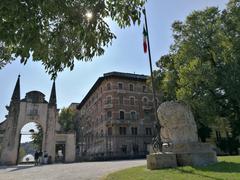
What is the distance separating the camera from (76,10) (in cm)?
479

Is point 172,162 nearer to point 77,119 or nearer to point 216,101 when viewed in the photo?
point 216,101

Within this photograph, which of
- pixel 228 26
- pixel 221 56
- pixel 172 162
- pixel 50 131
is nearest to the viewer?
pixel 172 162

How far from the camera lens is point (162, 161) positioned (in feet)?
37.8

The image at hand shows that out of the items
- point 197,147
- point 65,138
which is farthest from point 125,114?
point 197,147

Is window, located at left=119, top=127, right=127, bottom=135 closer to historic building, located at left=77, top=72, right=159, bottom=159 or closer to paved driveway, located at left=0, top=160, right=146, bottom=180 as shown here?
historic building, located at left=77, top=72, right=159, bottom=159

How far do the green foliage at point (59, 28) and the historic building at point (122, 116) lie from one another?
40821mm

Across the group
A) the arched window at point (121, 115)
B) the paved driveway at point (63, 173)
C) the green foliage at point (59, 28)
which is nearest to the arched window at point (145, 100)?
the arched window at point (121, 115)

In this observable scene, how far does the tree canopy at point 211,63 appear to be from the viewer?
23.1m

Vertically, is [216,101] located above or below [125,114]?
below

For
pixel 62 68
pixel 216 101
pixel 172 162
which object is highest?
pixel 216 101

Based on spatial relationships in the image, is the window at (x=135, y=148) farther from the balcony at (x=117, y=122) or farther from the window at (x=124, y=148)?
the balcony at (x=117, y=122)

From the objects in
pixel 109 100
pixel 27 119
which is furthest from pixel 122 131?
pixel 27 119

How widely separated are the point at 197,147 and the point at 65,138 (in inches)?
920

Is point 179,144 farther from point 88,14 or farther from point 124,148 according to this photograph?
point 124,148
